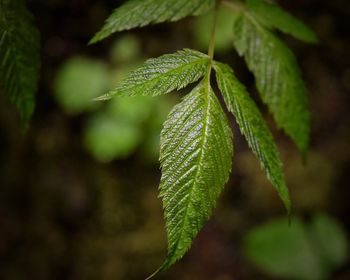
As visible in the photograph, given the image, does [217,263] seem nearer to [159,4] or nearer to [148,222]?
[148,222]

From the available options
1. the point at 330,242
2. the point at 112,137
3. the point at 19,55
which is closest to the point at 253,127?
the point at 19,55

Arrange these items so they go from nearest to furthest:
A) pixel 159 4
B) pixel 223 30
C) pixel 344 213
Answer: pixel 159 4 → pixel 223 30 → pixel 344 213

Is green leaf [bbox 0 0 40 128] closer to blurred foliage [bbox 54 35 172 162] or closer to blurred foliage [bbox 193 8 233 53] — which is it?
blurred foliage [bbox 54 35 172 162]

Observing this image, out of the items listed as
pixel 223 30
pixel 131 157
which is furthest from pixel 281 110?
pixel 131 157

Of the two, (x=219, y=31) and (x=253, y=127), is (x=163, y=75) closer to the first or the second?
(x=253, y=127)

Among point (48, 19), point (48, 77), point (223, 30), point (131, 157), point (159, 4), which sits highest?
point (159, 4)

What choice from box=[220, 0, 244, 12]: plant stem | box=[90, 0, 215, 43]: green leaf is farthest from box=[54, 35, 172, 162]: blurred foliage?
box=[90, 0, 215, 43]: green leaf
